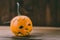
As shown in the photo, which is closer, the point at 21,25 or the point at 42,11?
the point at 21,25

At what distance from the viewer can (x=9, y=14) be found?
179cm

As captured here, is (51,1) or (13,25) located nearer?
(13,25)

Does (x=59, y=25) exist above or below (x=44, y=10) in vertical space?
below

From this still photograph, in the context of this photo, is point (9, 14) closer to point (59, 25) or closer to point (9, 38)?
point (59, 25)

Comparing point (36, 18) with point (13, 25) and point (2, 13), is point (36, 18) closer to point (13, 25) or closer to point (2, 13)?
point (2, 13)

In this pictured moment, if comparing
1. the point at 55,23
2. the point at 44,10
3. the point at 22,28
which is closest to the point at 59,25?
the point at 55,23

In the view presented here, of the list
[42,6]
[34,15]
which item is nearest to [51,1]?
[42,6]

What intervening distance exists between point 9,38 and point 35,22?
2.11ft

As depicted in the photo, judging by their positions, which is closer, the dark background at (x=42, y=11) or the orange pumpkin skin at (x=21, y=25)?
the orange pumpkin skin at (x=21, y=25)

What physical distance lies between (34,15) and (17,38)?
0.67 m

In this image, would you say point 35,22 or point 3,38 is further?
point 35,22

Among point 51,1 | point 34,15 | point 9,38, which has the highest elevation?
point 51,1

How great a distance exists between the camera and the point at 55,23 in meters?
1.73

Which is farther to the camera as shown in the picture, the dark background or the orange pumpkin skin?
the dark background
